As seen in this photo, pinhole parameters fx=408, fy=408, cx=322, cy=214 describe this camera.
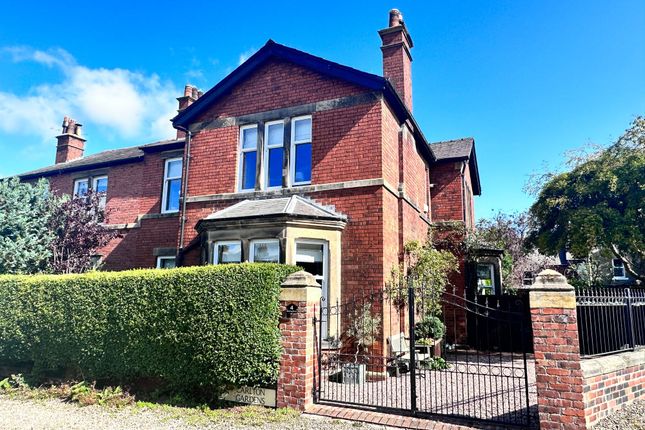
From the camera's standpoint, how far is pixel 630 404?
Result: 6250 mm

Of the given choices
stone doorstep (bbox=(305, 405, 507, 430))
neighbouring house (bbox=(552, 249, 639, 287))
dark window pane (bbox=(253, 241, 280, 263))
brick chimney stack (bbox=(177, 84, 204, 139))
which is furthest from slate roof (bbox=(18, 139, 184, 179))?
neighbouring house (bbox=(552, 249, 639, 287))

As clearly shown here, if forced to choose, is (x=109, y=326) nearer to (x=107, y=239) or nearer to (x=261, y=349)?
(x=261, y=349)

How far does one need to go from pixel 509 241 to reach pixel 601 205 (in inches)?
493

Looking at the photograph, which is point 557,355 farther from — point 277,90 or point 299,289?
point 277,90

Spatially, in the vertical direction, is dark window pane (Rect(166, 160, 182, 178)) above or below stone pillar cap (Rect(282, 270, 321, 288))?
above

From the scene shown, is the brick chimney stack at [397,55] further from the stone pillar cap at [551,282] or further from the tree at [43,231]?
the tree at [43,231]

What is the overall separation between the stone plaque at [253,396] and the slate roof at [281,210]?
3.96 meters

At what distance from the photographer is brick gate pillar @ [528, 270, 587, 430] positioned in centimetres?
522

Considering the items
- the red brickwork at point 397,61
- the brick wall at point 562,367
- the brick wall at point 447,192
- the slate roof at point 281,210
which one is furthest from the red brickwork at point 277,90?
the brick wall at point 562,367

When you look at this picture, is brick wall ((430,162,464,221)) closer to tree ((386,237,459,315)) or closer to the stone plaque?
tree ((386,237,459,315))

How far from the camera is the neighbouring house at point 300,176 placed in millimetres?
9875

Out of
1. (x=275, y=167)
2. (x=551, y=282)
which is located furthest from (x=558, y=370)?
(x=275, y=167)

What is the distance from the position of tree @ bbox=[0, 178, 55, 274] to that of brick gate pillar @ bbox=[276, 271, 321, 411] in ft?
31.3

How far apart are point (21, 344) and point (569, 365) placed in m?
10.2
